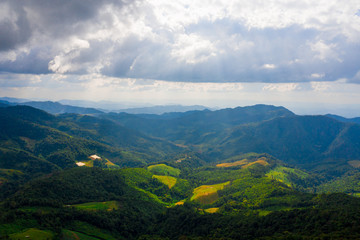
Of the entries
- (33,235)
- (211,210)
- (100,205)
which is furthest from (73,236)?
(211,210)

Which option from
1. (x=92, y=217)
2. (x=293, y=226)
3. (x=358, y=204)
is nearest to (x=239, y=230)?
(x=293, y=226)

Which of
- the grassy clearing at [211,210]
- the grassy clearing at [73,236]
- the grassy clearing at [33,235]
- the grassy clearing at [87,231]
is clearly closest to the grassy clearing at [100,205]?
the grassy clearing at [87,231]

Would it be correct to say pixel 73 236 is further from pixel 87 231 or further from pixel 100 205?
pixel 100 205

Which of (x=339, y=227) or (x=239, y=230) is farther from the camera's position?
(x=239, y=230)

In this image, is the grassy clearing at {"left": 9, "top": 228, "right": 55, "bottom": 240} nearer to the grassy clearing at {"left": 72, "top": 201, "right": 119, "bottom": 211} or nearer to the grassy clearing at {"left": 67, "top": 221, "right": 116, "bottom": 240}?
the grassy clearing at {"left": 67, "top": 221, "right": 116, "bottom": 240}

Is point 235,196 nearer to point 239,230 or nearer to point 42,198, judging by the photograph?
point 239,230

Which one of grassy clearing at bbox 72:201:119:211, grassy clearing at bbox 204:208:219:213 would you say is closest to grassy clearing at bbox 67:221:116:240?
grassy clearing at bbox 72:201:119:211

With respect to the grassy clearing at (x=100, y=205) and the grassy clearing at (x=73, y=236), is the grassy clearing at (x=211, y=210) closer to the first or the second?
the grassy clearing at (x=100, y=205)

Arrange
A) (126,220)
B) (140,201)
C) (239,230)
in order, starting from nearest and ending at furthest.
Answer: (239,230) < (126,220) < (140,201)
